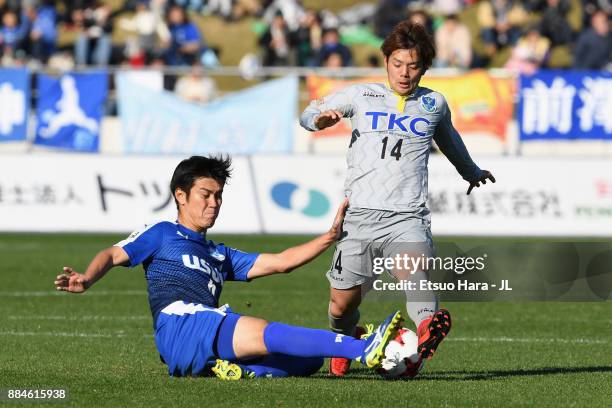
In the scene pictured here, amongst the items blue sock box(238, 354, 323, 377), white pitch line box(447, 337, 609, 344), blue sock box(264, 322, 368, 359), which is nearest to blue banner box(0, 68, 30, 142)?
white pitch line box(447, 337, 609, 344)

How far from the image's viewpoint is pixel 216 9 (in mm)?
33094

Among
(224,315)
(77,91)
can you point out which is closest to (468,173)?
(224,315)

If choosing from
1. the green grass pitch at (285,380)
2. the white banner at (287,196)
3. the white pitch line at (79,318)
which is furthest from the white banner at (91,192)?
the white pitch line at (79,318)

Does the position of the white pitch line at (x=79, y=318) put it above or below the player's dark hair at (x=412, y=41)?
below

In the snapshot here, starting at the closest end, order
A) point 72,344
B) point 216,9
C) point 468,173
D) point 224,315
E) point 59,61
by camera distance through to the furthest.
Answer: point 224,315
point 468,173
point 72,344
point 59,61
point 216,9

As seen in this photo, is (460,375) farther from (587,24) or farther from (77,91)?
(587,24)

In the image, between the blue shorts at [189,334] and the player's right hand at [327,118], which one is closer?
the blue shorts at [189,334]

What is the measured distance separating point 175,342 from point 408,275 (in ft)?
5.29

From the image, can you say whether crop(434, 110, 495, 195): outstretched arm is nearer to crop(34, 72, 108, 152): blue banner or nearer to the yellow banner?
the yellow banner

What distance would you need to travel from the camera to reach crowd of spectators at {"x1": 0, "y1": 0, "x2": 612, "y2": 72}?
2672cm

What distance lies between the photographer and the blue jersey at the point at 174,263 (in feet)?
27.7

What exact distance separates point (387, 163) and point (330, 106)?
1.84ft

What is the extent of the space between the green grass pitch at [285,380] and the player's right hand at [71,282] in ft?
2.12

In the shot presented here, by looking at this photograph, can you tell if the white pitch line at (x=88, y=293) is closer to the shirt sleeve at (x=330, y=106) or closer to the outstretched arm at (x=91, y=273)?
the shirt sleeve at (x=330, y=106)
